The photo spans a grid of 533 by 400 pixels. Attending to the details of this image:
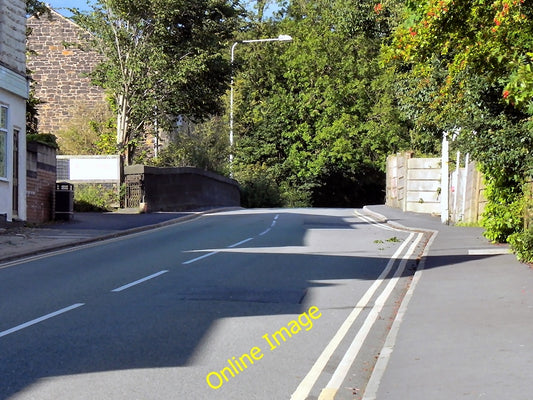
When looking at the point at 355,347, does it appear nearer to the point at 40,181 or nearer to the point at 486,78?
the point at 486,78

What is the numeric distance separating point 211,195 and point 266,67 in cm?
1881

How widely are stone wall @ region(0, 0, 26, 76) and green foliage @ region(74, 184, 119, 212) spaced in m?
8.71

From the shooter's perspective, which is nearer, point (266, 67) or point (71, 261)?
point (71, 261)

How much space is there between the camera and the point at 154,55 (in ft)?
109

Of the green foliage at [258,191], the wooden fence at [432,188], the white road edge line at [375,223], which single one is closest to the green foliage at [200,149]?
the green foliage at [258,191]

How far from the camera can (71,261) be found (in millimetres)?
15547

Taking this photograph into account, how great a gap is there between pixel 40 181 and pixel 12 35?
4.69 metres

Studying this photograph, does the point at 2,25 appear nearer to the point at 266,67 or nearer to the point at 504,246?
the point at 504,246

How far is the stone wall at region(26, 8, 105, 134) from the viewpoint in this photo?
47469 mm

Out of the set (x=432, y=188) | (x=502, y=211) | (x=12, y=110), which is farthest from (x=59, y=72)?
(x=502, y=211)

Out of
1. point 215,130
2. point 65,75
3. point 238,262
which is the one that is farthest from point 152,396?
point 65,75

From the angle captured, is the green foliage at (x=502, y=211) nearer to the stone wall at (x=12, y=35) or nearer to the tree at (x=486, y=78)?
the tree at (x=486, y=78)

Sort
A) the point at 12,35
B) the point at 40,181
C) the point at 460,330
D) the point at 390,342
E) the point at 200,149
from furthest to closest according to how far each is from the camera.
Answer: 1. the point at 200,149
2. the point at 40,181
3. the point at 12,35
4. the point at 460,330
5. the point at 390,342

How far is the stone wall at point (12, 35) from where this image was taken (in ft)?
74.2
